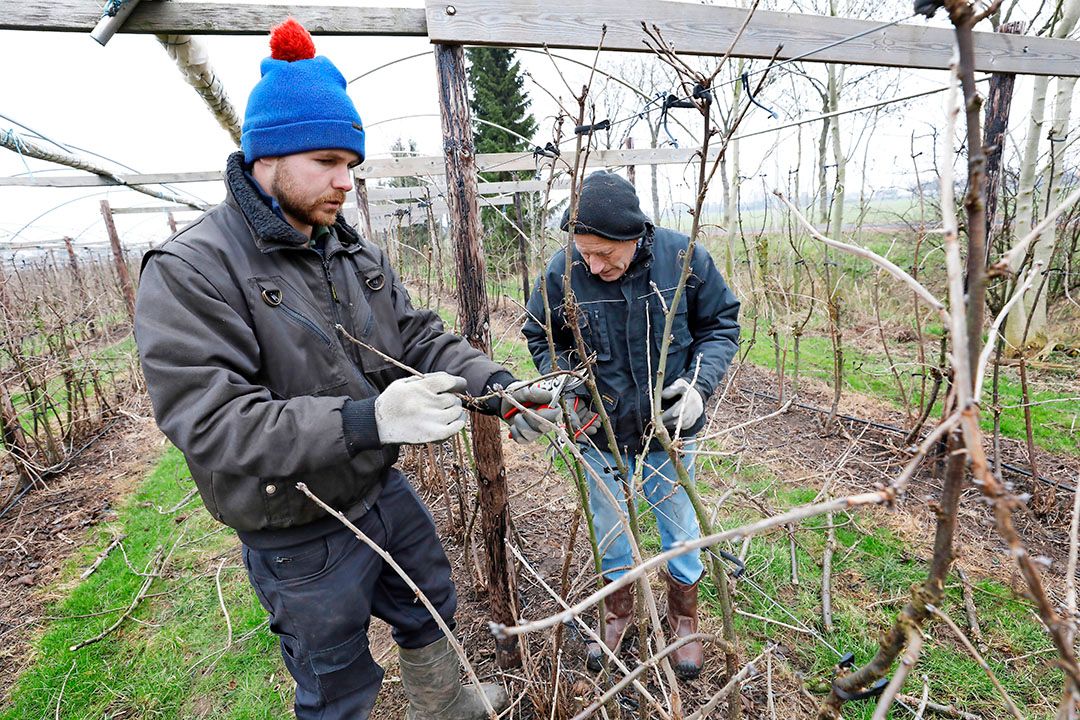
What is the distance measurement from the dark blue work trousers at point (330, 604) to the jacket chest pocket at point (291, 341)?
480mm

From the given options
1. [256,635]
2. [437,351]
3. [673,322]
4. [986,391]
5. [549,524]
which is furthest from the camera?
[986,391]

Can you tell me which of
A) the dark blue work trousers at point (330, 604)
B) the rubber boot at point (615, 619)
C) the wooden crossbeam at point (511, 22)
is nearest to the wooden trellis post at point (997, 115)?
the wooden crossbeam at point (511, 22)

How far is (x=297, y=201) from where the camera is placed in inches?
62.0

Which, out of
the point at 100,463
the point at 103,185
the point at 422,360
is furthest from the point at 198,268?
the point at 103,185

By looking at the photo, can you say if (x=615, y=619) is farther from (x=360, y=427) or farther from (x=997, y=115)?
(x=997, y=115)

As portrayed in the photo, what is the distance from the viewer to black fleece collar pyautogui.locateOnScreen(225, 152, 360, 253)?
1.47 meters

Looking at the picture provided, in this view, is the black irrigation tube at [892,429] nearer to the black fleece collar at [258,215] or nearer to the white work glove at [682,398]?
the white work glove at [682,398]

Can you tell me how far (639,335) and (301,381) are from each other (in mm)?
1274

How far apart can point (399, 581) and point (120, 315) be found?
15.4 meters

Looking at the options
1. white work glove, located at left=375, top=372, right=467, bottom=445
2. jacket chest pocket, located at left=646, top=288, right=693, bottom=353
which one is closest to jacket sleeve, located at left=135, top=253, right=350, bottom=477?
white work glove, located at left=375, top=372, right=467, bottom=445

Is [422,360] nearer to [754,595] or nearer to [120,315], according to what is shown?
[754,595]

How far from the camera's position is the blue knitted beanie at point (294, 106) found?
5.00ft

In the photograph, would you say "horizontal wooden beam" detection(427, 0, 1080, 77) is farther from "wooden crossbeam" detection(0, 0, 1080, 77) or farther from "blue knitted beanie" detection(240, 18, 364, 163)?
"blue knitted beanie" detection(240, 18, 364, 163)

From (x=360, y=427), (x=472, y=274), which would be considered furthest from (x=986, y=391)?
(x=360, y=427)
